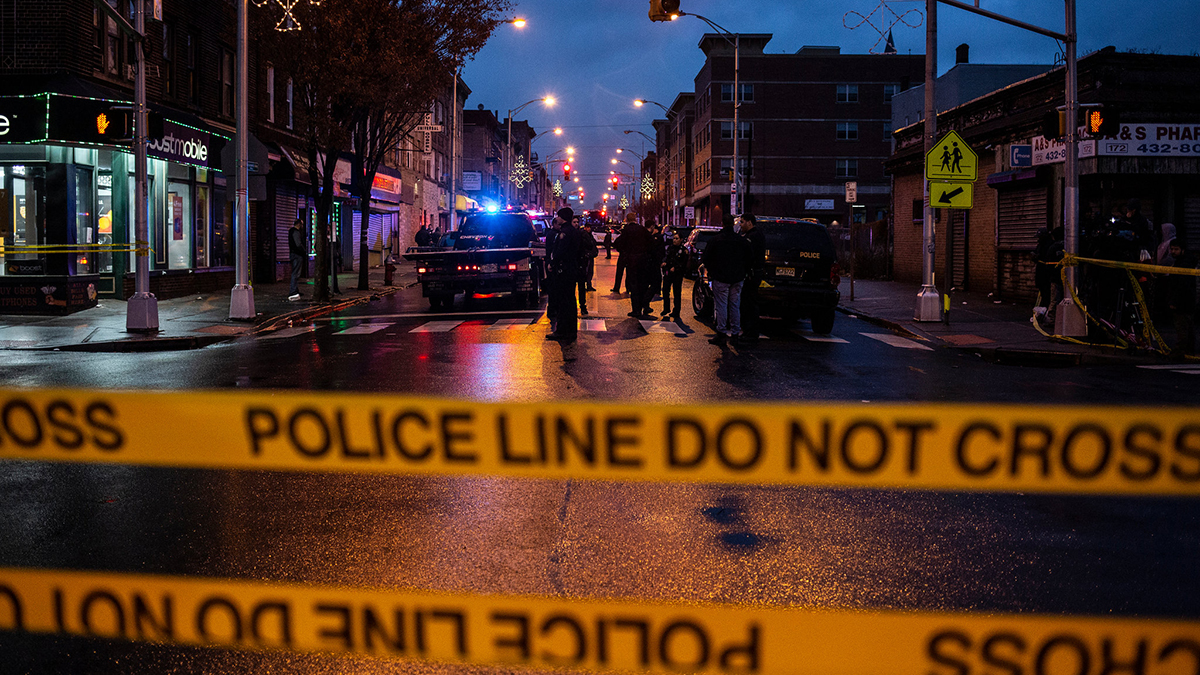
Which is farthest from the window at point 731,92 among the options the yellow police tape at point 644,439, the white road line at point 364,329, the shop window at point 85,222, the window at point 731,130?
the yellow police tape at point 644,439

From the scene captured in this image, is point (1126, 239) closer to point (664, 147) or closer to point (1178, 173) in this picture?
point (1178, 173)

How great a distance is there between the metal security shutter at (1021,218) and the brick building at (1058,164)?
2 centimetres

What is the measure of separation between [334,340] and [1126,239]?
11624 millimetres

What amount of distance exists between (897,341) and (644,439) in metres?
14.2

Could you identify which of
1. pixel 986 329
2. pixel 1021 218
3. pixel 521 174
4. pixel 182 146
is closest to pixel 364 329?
pixel 182 146

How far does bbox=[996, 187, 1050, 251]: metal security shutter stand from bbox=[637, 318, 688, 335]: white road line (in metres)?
9.10

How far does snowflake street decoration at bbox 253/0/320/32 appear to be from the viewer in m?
21.5

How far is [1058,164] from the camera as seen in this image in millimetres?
21359

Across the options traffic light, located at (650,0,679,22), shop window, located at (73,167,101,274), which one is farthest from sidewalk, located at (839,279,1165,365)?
shop window, located at (73,167,101,274)

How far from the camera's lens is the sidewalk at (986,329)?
45.7ft

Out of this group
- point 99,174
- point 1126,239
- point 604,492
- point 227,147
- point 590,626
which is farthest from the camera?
point 227,147

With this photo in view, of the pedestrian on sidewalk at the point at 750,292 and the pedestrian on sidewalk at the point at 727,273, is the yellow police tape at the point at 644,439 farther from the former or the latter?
the pedestrian on sidewalk at the point at 750,292

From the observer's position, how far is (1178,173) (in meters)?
19.7

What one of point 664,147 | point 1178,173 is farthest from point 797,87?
point 1178,173
